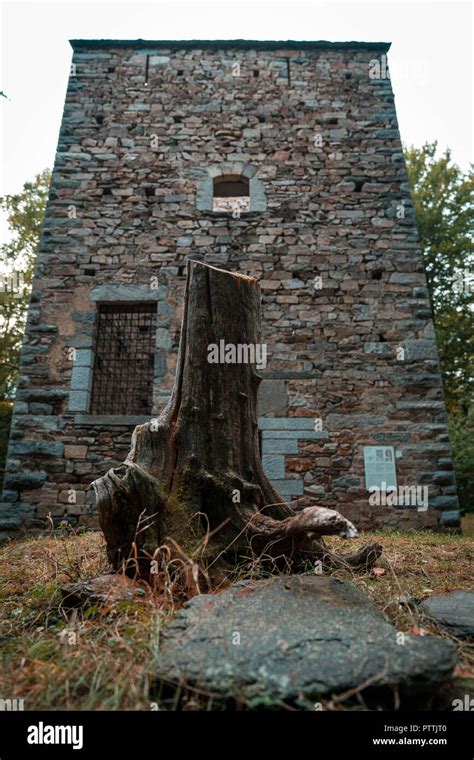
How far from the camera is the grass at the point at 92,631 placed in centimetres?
143

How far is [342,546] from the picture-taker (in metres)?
4.11

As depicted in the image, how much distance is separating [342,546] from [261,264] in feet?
13.1

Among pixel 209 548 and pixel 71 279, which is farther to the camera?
pixel 71 279

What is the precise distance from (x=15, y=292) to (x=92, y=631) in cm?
881

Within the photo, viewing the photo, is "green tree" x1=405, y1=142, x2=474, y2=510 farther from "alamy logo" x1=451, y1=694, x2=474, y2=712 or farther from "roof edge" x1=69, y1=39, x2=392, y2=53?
"alamy logo" x1=451, y1=694, x2=474, y2=712

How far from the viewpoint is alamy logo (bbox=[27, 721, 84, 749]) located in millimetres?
1357

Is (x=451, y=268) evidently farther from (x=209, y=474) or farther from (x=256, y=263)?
(x=209, y=474)

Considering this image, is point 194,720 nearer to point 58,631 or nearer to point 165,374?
point 58,631

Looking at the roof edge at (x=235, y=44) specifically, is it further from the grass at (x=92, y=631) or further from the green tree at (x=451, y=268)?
the grass at (x=92, y=631)

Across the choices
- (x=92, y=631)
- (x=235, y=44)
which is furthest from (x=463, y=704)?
(x=235, y=44)

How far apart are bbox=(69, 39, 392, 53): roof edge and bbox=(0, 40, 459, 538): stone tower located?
0.03 meters

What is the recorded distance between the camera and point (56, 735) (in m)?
1.38

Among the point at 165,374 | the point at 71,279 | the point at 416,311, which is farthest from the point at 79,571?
the point at 416,311

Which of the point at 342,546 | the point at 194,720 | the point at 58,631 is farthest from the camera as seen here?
the point at 342,546
